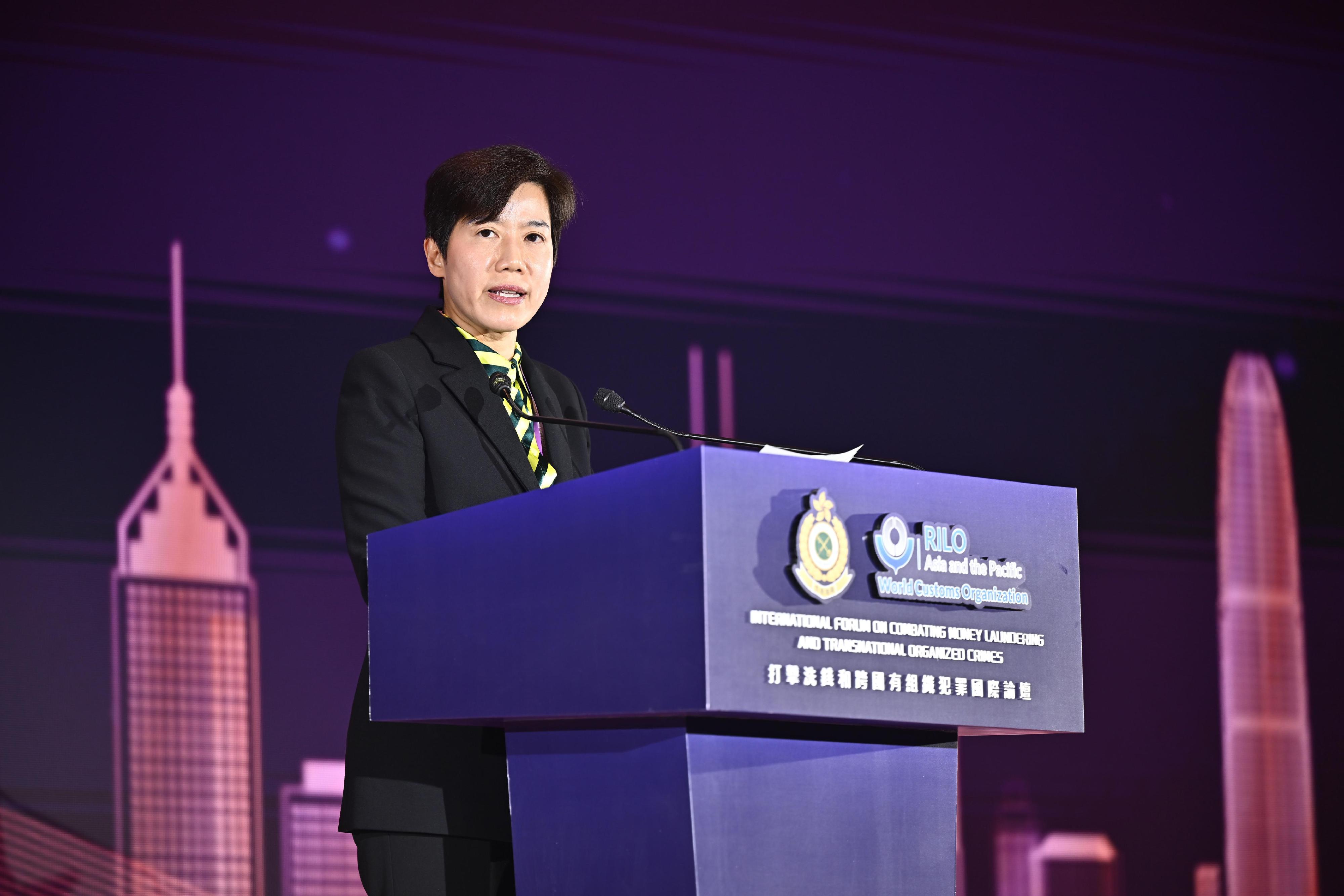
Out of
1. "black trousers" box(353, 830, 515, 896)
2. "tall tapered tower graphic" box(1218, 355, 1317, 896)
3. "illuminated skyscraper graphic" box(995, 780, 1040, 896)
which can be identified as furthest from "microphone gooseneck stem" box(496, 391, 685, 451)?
"tall tapered tower graphic" box(1218, 355, 1317, 896)

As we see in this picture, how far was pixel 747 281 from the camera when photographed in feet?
14.4

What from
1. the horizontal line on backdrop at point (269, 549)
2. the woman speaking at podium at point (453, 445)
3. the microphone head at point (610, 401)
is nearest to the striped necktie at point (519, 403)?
the woman speaking at podium at point (453, 445)

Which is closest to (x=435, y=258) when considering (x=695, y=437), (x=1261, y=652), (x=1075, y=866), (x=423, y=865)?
(x=695, y=437)

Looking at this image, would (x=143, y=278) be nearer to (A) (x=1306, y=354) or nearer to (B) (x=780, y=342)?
(B) (x=780, y=342)

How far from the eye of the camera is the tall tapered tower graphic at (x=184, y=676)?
142 inches

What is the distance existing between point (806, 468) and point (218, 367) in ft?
9.50

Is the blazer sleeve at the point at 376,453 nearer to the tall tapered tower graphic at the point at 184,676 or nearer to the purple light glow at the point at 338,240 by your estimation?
the tall tapered tower graphic at the point at 184,676

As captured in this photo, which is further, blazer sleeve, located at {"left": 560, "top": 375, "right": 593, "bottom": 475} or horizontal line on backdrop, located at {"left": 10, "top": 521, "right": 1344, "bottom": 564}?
horizontal line on backdrop, located at {"left": 10, "top": 521, "right": 1344, "bottom": 564}

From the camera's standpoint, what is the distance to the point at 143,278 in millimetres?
3816

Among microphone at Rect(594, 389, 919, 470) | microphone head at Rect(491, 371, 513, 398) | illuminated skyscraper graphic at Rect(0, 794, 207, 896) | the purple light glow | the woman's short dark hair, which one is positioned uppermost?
the purple light glow

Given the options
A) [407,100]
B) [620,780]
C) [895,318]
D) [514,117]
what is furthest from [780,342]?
[620,780]

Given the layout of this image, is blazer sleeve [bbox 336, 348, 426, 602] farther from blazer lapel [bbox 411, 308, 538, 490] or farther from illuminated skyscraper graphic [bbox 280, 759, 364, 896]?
illuminated skyscraper graphic [bbox 280, 759, 364, 896]

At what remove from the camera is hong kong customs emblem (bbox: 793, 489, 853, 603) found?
4.13 feet

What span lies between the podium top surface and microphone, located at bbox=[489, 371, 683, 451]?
0.16m
